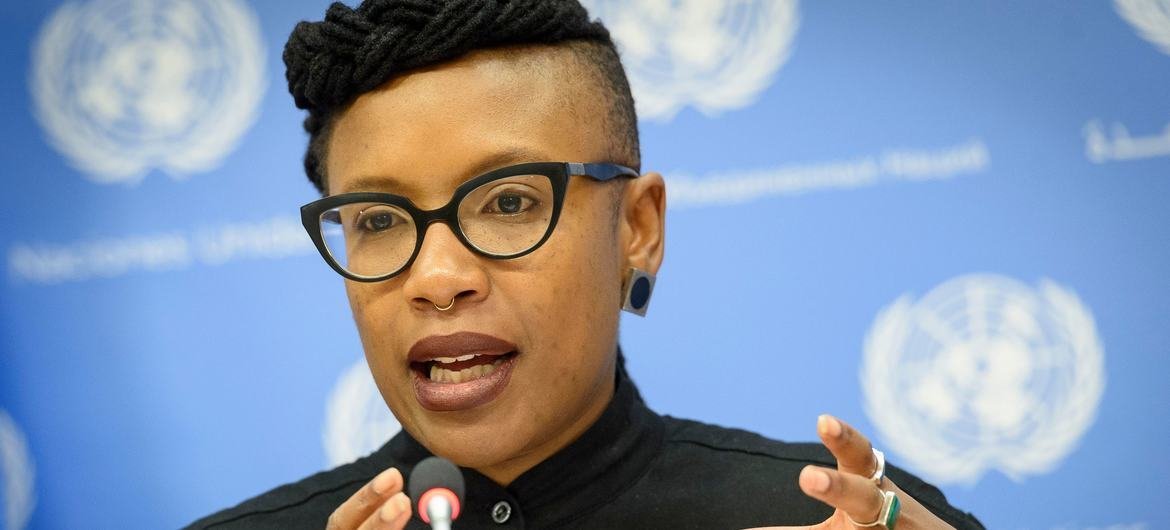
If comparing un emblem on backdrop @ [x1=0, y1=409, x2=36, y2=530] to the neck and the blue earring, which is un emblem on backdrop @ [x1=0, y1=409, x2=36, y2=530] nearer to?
the neck

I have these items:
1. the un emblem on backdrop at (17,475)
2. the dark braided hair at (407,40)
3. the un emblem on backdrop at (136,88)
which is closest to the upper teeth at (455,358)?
the dark braided hair at (407,40)

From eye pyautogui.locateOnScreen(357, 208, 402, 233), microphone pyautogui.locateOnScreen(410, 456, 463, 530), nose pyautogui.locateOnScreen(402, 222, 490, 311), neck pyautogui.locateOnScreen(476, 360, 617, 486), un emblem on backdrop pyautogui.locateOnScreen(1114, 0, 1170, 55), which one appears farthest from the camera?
un emblem on backdrop pyautogui.locateOnScreen(1114, 0, 1170, 55)

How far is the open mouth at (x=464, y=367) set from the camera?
1458mm

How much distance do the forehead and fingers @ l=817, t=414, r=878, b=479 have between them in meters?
0.50

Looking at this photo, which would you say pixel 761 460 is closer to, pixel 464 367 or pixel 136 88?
pixel 464 367

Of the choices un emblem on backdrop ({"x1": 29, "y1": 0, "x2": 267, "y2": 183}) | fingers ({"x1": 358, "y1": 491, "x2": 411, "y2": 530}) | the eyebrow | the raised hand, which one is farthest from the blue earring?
un emblem on backdrop ({"x1": 29, "y1": 0, "x2": 267, "y2": 183})

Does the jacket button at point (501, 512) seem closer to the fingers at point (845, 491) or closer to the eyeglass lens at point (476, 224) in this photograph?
the eyeglass lens at point (476, 224)

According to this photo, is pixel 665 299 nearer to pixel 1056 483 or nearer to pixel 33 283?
pixel 1056 483

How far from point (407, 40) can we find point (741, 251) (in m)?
1.09

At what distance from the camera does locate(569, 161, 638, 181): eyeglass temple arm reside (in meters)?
1.50

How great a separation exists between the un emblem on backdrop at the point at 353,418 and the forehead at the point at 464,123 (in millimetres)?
853

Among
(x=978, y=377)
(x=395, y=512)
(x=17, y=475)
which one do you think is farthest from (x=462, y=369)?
(x=978, y=377)

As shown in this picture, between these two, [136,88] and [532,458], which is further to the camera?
[136,88]

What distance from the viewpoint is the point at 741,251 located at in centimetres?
243
